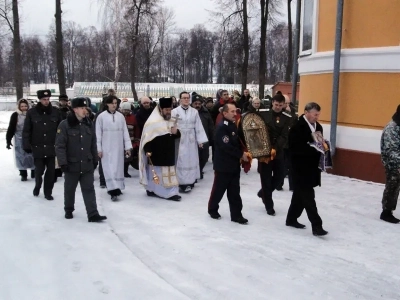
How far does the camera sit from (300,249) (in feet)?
19.0

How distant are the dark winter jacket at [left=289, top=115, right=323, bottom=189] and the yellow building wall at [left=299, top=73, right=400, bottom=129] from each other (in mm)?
3687

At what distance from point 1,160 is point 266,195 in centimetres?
842

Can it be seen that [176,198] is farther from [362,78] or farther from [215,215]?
[362,78]

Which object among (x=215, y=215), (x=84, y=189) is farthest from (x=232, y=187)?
(x=84, y=189)

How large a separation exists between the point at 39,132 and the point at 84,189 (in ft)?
6.92

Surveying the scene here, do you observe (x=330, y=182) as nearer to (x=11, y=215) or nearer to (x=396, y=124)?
(x=396, y=124)

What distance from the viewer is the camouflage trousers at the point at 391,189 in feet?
22.1

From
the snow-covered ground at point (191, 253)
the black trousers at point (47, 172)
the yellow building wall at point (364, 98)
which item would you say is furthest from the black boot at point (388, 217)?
the black trousers at point (47, 172)

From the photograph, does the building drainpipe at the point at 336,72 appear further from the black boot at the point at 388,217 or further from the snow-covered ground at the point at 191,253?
the black boot at the point at 388,217

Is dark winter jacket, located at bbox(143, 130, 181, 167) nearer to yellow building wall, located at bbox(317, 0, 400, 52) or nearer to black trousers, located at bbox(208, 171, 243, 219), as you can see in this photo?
black trousers, located at bbox(208, 171, 243, 219)

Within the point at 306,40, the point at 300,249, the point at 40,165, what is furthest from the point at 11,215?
the point at 306,40

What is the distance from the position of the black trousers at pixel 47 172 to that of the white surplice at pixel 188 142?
7.42 ft

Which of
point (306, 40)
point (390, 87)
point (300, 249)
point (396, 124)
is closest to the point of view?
point (300, 249)

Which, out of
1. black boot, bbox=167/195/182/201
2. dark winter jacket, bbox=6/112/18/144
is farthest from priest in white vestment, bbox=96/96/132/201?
dark winter jacket, bbox=6/112/18/144
